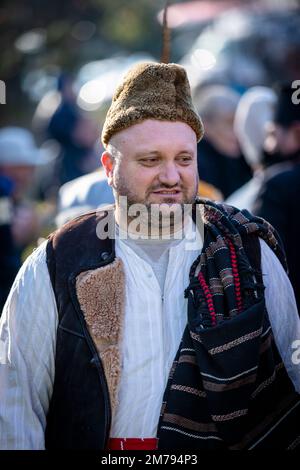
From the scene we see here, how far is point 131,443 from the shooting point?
395 centimetres

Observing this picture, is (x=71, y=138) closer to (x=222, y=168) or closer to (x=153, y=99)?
(x=222, y=168)

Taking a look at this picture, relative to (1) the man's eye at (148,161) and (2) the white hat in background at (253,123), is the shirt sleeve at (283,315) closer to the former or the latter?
(1) the man's eye at (148,161)

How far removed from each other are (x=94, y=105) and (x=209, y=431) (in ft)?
28.9

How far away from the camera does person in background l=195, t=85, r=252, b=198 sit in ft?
27.2

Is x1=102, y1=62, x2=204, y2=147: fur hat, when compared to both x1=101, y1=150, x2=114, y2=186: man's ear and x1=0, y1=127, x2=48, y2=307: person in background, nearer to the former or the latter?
x1=101, y1=150, x2=114, y2=186: man's ear

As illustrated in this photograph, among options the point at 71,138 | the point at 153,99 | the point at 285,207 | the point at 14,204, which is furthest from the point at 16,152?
the point at 153,99

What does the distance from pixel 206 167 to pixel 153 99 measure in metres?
3.97

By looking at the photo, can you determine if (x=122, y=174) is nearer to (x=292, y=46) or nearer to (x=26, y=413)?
(x=26, y=413)

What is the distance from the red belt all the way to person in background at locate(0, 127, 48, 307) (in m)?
2.61

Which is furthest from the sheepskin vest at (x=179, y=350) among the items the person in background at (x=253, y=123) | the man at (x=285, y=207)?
the person in background at (x=253, y=123)

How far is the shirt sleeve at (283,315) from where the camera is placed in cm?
413

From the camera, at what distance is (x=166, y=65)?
4.14 metres

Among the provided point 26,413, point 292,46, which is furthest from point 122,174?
point 292,46

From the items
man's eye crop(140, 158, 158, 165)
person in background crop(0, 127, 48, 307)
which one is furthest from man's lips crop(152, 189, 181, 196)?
Answer: person in background crop(0, 127, 48, 307)
